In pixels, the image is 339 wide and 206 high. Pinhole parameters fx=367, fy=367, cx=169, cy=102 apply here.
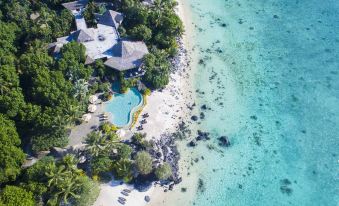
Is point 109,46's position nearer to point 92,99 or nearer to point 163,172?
point 92,99

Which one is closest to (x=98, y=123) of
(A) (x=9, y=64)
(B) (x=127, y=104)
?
(B) (x=127, y=104)

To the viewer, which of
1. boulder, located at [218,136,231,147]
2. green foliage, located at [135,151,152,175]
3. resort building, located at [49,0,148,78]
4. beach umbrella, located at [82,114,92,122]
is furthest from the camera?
resort building, located at [49,0,148,78]

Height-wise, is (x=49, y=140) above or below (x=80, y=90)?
below

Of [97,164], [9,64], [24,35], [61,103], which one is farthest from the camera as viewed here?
[24,35]

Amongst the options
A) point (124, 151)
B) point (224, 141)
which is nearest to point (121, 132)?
point (124, 151)

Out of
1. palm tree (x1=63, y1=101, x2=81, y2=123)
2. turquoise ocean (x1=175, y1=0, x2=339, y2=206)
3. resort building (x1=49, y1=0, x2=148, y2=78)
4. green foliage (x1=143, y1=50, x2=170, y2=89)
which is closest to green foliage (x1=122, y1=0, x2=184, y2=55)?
resort building (x1=49, y1=0, x2=148, y2=78)

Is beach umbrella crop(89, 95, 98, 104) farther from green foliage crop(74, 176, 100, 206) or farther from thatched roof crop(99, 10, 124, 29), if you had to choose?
thatched roof crop(99, 10, 124, 29)

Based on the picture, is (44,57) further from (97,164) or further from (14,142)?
(97,164)
